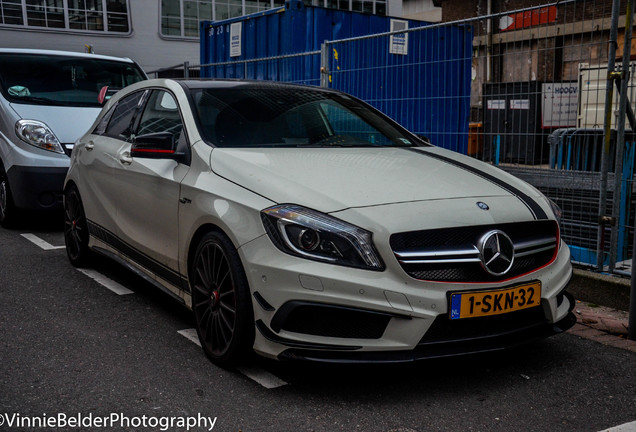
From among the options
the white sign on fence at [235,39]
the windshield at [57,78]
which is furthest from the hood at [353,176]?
the white sign on fence at [235,39]

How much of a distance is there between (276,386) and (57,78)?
609 cm

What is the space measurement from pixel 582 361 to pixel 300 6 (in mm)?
7100

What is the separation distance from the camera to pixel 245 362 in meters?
3.65

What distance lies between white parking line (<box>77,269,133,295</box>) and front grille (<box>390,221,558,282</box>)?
272 centimetres

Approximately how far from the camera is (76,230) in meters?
5.80

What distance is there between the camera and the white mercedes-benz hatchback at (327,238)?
316 centimetres

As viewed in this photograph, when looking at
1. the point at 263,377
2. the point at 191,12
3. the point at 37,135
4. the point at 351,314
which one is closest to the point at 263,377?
the point at 263,377

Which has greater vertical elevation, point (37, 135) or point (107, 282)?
A: point (37, 135)

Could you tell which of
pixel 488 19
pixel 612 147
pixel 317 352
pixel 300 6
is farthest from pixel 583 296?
pixel 300 6

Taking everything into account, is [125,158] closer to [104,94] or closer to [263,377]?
[263,377]

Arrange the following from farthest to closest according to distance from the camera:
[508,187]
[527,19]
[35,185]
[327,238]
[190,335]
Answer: [35,185] < [527,19] < [190,335] < [508,187] < [327,238]

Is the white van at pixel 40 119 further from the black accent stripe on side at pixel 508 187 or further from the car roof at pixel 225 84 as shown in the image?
the black accent stripe on side at pixel 508 187

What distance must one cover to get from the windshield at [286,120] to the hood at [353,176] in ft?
0.69
